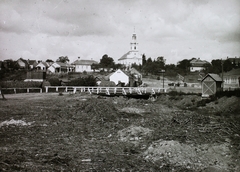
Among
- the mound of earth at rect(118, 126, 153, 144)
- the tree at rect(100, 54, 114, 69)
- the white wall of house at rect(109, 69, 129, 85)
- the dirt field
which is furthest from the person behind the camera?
the tree at rect(100, 54, 114, 69)

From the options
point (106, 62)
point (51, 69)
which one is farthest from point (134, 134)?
point (51, 69)

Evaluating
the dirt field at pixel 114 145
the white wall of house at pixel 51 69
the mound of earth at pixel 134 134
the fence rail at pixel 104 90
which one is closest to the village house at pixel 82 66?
the white wall of house at pixel 51 69

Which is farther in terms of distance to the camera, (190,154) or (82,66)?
(82,66)

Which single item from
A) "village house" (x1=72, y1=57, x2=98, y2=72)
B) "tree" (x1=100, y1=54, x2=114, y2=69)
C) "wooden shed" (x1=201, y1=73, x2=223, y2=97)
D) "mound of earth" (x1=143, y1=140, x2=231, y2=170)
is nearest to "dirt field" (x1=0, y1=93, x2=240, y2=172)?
"mound of earth" (x1=143, y1=140, x2=231, y2=170)

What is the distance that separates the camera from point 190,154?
9.17m

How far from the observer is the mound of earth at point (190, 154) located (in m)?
8.43

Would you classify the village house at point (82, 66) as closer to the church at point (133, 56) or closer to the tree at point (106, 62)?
the tree at point (106, 62)

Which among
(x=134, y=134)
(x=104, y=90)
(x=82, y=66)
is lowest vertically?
(x=134, y=134)

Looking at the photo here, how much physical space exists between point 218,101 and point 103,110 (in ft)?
41.6

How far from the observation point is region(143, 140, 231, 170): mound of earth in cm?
843

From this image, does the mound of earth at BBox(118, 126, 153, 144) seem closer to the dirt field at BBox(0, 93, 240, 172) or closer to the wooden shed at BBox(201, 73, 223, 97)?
the dirt field at BBox(0, 93, 240, 172)

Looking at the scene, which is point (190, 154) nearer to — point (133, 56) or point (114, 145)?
point (114, 145)

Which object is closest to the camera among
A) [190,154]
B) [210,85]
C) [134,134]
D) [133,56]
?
[190,154]

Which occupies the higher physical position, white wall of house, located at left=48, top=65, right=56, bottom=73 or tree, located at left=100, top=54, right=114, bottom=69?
tree, located at left=100, top=54, right=114, bottom=69
